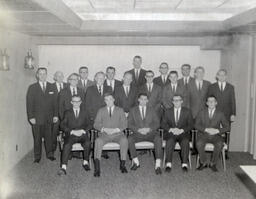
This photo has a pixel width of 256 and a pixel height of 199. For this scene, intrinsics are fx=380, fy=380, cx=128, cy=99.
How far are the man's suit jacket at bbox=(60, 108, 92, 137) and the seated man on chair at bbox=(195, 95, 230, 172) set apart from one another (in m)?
1.45

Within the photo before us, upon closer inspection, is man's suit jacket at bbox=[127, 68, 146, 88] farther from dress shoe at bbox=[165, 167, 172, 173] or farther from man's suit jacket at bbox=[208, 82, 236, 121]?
dress shoe at bbox=[165, 167, 172, 173]

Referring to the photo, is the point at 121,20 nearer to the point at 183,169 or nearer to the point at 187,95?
the point at 187,95

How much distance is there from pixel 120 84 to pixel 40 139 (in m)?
1.34

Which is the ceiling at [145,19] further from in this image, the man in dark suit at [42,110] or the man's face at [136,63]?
the man in dark suit at [42,110]

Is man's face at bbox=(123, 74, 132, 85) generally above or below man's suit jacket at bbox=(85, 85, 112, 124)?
above

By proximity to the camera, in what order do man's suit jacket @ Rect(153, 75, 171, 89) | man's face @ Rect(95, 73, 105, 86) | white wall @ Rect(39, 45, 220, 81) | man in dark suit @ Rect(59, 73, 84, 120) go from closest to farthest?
man in dark suit @ Rect(59, 73, 84, 120)
man's face @ Rect(95, 73, 105, 86)
man's suit jacket @ Rect(153, 75, 171, 89)
white wall @ Rect(39, 45, 220, 81)

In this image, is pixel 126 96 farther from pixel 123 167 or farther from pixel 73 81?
pixel 123 167

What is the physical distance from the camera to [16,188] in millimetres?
4055

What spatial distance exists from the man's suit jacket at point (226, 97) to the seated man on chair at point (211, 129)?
238 mm

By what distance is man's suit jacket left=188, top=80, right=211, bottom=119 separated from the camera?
5281 millimetres

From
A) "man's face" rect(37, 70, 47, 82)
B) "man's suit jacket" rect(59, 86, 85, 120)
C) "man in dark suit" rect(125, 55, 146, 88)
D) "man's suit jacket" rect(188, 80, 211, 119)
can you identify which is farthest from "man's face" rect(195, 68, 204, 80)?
"man's face" rect(37, 70, 47, 82)

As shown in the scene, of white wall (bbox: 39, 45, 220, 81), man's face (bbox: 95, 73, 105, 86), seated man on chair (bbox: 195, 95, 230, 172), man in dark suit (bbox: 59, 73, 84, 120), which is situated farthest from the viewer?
white wall (bbox: 39, 45, 220, 81)

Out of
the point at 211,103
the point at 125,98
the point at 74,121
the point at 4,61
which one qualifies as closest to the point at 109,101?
the point at 125,98

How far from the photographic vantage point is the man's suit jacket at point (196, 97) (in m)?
5.28
